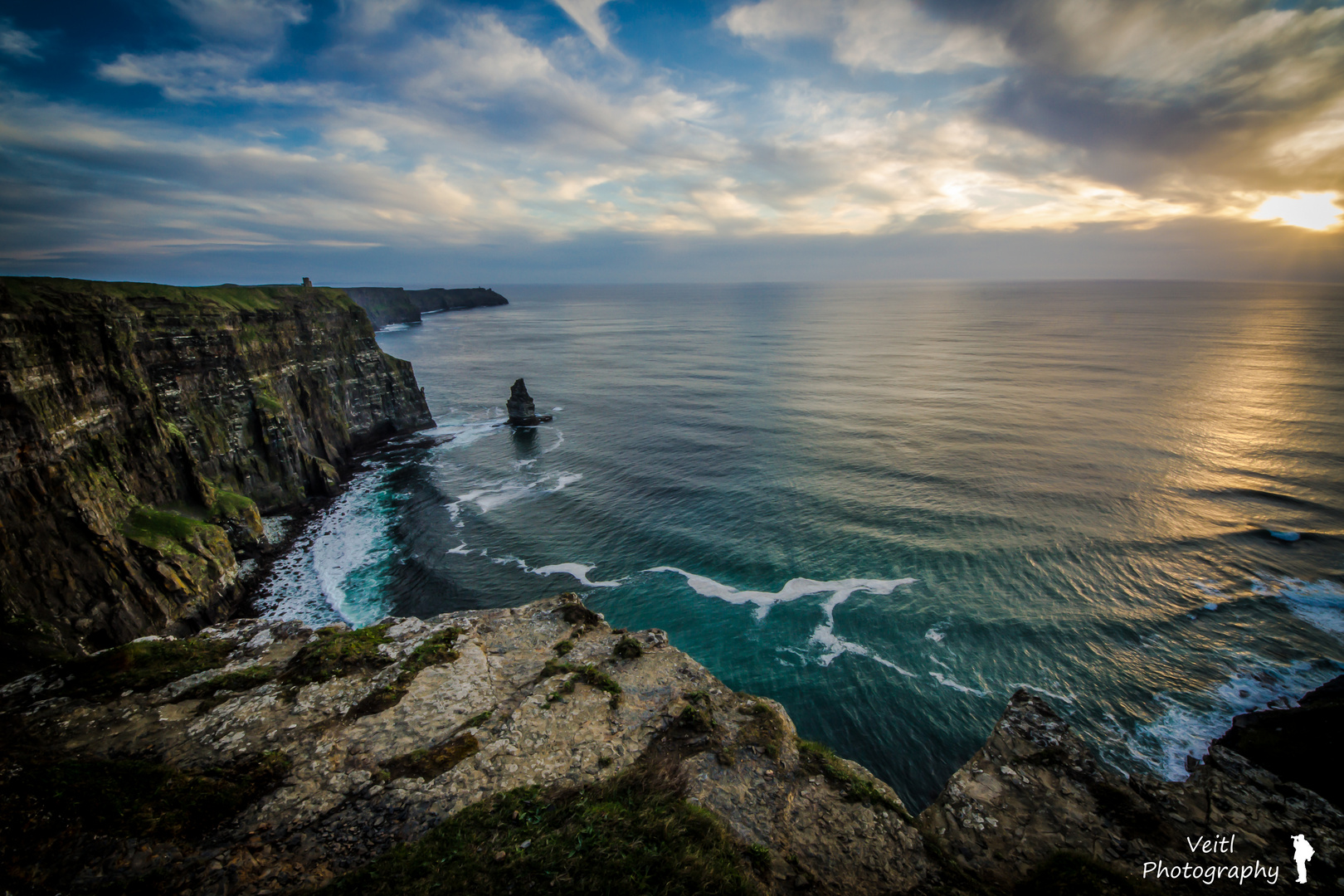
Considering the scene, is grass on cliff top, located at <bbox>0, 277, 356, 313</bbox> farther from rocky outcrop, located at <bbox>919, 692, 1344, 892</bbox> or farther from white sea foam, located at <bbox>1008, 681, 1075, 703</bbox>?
white sea foam, located at <bbox>1008, 681, 1075, 703</bbox>


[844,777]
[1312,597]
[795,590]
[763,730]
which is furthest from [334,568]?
[1312,597]

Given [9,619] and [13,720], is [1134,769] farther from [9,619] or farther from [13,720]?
[9,619]

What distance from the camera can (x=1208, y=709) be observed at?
26812 mm

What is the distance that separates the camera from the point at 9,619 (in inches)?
920

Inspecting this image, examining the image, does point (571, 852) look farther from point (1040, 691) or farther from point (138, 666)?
point (1040, 691)

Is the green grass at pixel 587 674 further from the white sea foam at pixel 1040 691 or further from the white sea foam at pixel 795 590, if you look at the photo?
the white sea foam at pixel 1040 691

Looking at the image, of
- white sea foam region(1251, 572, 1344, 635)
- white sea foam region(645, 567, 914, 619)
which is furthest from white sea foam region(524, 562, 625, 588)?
white sea foam region(1251, 572, 1344, 635)

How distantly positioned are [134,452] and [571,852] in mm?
44163

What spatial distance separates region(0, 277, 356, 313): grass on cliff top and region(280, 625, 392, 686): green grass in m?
27.6

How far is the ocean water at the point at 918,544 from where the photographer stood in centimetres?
2889

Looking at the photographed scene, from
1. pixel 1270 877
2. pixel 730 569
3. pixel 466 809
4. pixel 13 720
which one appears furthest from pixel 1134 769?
pixel 13 720

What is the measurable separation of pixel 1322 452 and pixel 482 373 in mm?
140855

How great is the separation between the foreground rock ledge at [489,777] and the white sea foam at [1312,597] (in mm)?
23558

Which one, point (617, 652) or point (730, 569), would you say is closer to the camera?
point (617, 652)
